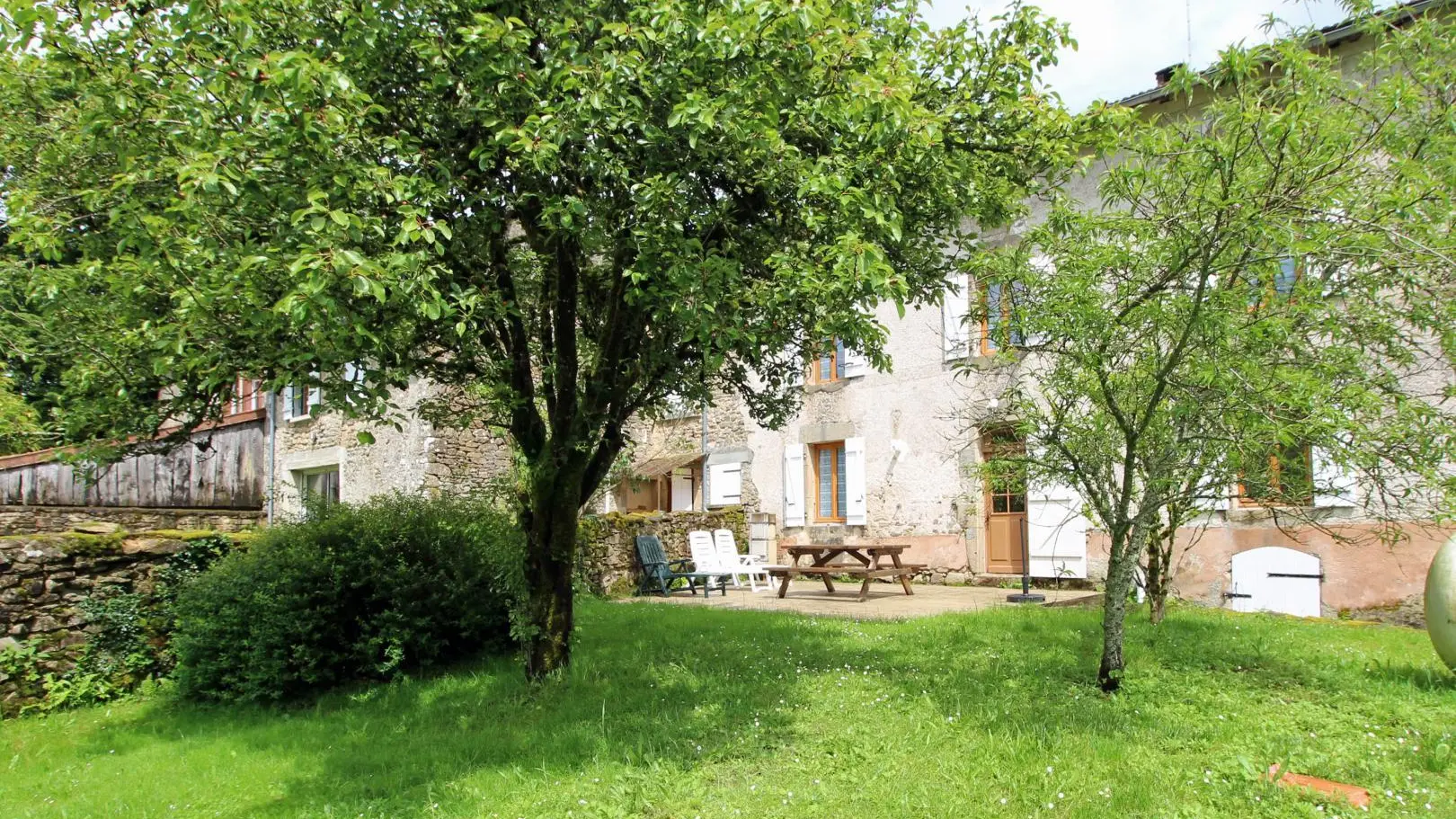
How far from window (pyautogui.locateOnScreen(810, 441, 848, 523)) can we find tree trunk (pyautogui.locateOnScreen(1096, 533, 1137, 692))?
853 centimetres

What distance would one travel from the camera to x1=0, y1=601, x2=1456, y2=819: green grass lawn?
420 centimetres

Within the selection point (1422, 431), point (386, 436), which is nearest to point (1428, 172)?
point (1422, 431)

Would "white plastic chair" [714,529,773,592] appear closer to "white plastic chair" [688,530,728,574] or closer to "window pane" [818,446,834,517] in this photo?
"white plastic chair" [688,530,728,574]

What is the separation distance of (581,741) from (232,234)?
3.28 m

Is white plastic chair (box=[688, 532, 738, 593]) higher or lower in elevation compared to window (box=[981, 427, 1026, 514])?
lower

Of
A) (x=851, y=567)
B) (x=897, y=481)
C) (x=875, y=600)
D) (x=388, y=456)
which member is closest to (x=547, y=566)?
(x=851, y=567)

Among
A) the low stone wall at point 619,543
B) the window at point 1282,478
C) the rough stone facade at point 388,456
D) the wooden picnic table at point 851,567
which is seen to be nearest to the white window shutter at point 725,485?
the low stone wall at point 619,543

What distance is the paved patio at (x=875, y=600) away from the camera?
9.57m

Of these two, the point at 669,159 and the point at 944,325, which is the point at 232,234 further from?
the point at 944,325

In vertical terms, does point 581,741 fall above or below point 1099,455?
below

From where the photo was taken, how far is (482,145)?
16.3 ft

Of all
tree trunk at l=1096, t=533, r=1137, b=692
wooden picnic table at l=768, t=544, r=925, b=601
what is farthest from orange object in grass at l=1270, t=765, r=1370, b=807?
wooden picnic table at l=768, t=544, r=925, b=601

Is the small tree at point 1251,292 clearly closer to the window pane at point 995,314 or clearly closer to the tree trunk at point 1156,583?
the window pane at point 995,314

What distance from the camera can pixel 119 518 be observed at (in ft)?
44.4
